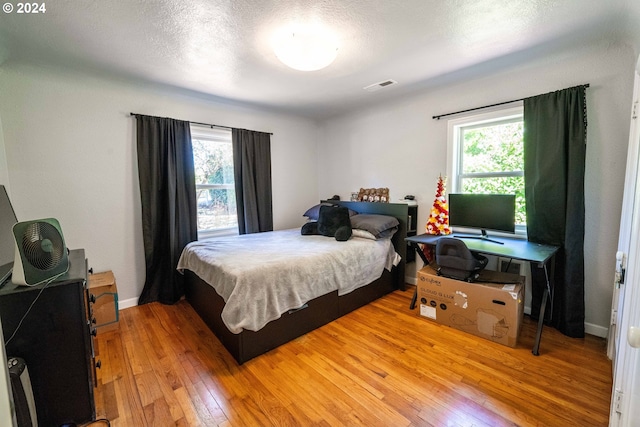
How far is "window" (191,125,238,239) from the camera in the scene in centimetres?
Answer: 342

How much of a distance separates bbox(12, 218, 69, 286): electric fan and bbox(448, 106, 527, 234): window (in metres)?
3.36

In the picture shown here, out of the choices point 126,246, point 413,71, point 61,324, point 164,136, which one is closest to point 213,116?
point 164,136

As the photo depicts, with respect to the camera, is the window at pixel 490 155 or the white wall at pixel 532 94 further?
the window at pixel 490 155

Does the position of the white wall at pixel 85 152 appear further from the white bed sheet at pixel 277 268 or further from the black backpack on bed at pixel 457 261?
the black backpack on bed at pixel 457 261

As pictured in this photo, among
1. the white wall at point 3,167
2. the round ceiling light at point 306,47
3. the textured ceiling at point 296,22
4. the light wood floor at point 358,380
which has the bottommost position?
the light wood floor at point 358,380

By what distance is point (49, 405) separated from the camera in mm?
1396

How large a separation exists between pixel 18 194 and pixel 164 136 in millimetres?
1325

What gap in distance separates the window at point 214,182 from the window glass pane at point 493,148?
9.68 ft

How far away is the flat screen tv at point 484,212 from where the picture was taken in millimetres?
2461

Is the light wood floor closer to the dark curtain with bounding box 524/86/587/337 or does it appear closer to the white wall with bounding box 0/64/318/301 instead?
the dark curtain with bounding box 524/86/587/337

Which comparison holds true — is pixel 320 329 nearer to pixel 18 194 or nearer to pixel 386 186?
pixel 386 186

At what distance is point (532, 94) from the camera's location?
2.47 meters

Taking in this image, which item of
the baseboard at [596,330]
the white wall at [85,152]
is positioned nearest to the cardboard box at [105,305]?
the white wall at [85,152]

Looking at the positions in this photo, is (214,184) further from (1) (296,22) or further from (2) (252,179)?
(1) (296,22)
